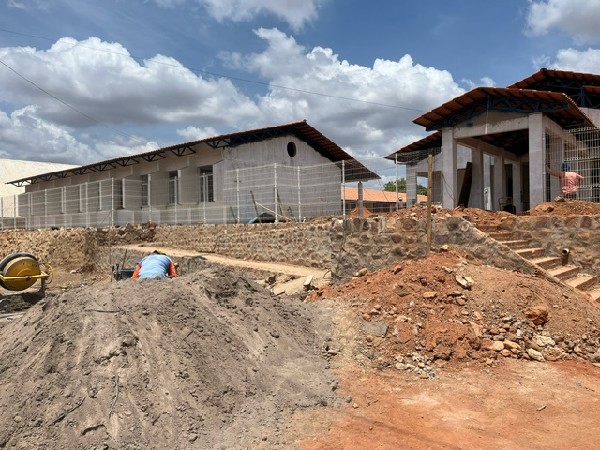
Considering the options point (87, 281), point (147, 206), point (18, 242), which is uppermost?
point (147, 206)

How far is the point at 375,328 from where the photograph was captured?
227 inches

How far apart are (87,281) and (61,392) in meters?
16.6

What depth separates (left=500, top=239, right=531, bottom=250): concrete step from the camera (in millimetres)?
7901

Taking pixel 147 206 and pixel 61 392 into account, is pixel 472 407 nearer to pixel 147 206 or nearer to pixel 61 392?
pixel 61 392

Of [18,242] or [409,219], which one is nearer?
[409,219]

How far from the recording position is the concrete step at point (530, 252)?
7664 mm

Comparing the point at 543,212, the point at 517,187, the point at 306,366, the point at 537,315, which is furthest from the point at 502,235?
the point at 517,187

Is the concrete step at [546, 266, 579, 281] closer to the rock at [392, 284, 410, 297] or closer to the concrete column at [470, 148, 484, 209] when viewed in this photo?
the rock at [392, 284, 410, 297]

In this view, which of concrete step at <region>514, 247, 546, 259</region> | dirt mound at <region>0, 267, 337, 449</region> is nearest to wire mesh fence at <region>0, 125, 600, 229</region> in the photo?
concrete step at <region>514, 247, 546, 259</region>

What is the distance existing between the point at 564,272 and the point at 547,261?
32cm

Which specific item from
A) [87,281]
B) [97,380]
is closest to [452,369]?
[97,380]

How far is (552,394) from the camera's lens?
4.34 metres

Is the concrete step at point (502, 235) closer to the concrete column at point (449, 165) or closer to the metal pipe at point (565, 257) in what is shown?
the metal pipe at point (565, 257)

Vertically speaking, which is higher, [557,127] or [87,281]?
[557,127]
